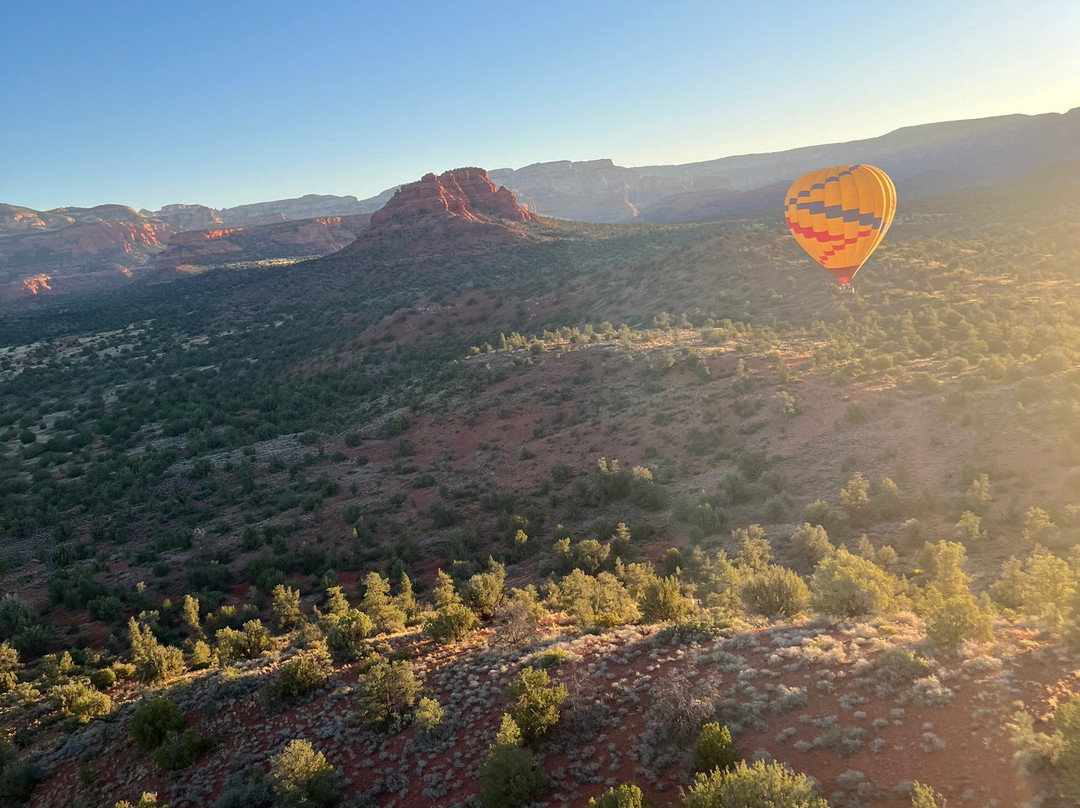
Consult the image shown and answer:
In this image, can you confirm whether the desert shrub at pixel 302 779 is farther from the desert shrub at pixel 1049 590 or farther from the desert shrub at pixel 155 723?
the desert shrub at pixel 1049 590

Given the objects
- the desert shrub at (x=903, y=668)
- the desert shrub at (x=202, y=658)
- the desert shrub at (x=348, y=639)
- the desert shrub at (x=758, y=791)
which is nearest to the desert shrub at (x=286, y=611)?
the desert shrub at (x=202, y=658)

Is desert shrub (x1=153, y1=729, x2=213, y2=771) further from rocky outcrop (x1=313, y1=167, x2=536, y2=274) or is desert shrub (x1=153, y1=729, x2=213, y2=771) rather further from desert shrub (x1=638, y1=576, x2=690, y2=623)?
rocky outcrop (x1=313, y1=167, x2=536, y2=274)

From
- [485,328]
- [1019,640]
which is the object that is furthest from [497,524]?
[485,328]

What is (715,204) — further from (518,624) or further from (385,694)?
(385,694)

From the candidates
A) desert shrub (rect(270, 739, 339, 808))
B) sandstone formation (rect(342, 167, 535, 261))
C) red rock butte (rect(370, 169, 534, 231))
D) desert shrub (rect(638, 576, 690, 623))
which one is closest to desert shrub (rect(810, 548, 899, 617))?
desert shrub (rect(638, 576, 690, 623))

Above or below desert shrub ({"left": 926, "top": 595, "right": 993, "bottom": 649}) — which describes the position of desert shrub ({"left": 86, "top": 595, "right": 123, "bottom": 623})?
below

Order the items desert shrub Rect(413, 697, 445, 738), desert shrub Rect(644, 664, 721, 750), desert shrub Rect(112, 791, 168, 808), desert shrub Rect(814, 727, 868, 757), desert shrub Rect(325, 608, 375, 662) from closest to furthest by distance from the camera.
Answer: desert shrub Rect(814, 727, 868, 757), desert shrub Rect(644, 664, 721, 750), desert shrub Rect(112, 791, 168, 808), desert shrub Rect(413, 697, 445, 738), desert shrub Rect(325, 608, 375, 662)

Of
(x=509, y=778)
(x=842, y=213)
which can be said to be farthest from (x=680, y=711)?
(x=842, y=213)
